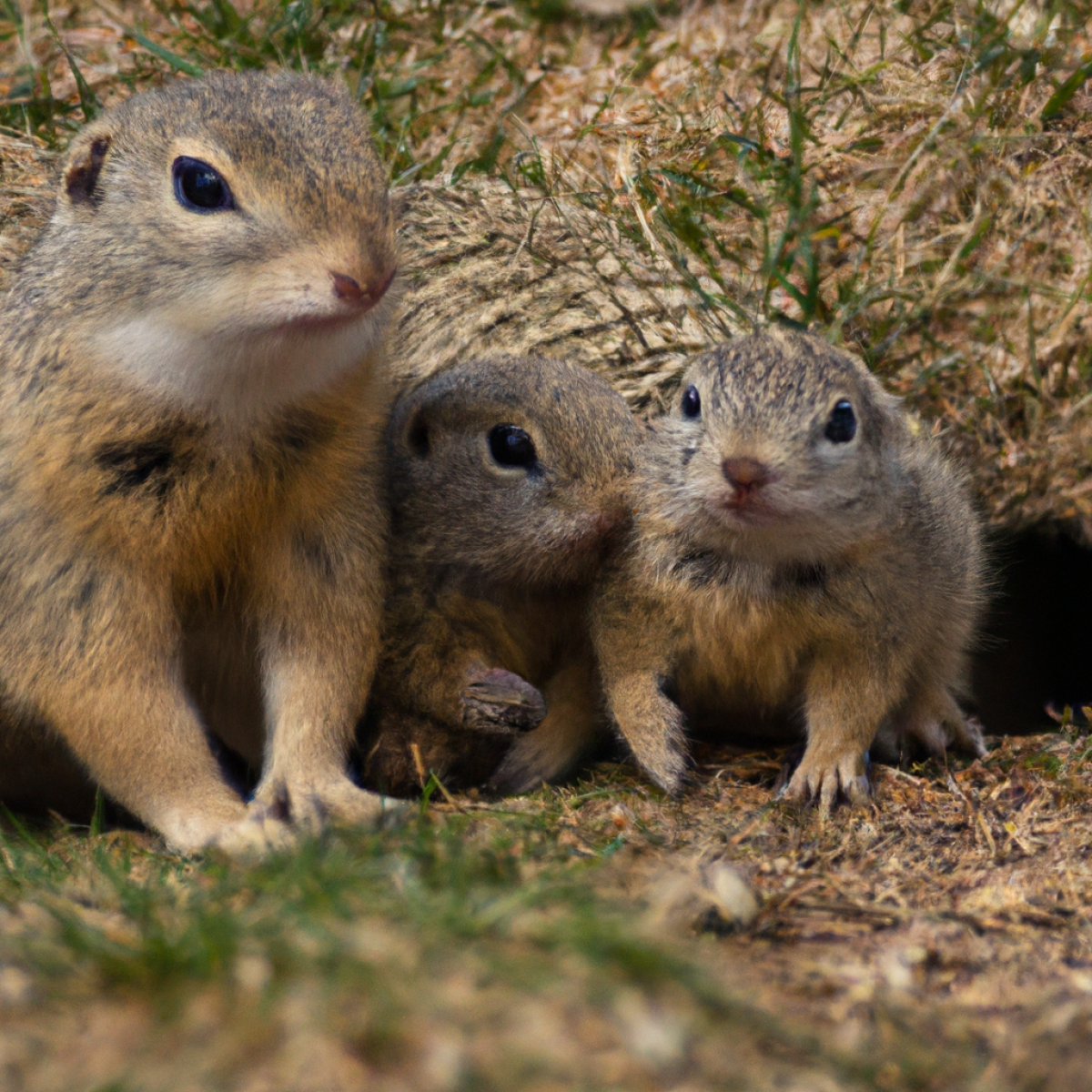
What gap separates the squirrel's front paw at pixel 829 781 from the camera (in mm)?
4668

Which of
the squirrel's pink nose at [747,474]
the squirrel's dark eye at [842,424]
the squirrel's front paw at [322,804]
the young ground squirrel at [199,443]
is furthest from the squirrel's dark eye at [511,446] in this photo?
the squirrel's front paw at [322,804]

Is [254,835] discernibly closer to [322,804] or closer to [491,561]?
[322,804]

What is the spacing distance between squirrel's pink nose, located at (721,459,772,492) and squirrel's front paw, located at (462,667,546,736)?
3.82 ft

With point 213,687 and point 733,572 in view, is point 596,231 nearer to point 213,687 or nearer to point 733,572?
point 733,572

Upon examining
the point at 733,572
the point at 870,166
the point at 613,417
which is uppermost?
the point at 870,166

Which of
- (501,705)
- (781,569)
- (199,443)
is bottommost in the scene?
(501,705)

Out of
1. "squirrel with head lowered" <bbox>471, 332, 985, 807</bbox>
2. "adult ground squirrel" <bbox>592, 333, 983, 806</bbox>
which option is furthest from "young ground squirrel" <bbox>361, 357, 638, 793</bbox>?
"adult ground squirrel" <bbox>592, 333, 983, 806</bbox>

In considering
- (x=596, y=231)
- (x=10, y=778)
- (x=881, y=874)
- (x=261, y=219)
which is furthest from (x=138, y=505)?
(x=596, y=231)

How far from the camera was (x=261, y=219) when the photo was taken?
3.58 m

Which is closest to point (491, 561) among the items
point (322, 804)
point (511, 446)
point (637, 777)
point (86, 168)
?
point (511, 446)

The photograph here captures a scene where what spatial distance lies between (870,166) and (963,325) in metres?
1.00

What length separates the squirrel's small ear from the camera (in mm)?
4031

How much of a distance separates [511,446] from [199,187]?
5.30 feet

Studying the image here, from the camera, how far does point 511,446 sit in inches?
193
